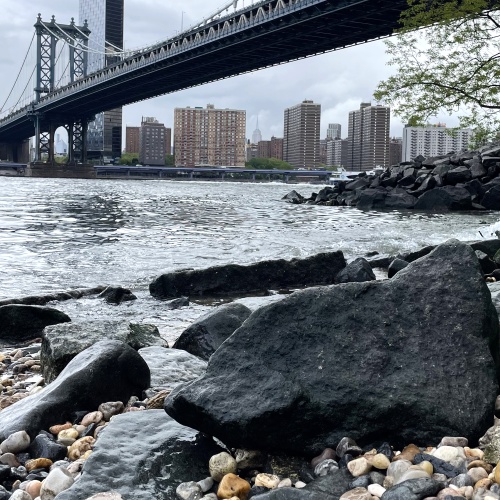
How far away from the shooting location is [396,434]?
2.68 metres

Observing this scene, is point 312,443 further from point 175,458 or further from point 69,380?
point 69,380

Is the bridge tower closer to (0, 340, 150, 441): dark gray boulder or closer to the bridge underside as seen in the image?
the bridge underside

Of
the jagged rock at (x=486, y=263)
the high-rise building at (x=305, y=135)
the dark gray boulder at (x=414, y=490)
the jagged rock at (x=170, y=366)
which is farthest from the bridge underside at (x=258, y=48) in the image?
the high-rise building at (x=305, y=135)

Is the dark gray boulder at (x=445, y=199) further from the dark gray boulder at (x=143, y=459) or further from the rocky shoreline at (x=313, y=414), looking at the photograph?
the dark gray boulder at (x=143, y=459)

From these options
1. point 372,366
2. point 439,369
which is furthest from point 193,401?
point 439,369

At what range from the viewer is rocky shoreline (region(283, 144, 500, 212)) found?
23.2 m

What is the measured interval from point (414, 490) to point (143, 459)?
1.04 metres

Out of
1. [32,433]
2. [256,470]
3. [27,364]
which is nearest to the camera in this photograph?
[256,470]

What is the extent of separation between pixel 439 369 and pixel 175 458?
1.11m

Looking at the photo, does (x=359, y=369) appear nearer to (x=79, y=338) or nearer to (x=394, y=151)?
(x=79, y=338)

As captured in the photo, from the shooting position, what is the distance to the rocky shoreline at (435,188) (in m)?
23.2

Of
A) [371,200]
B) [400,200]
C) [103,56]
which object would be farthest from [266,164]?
[400,200]

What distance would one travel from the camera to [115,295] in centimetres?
711

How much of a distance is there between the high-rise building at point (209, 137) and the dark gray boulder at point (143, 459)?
120 m
